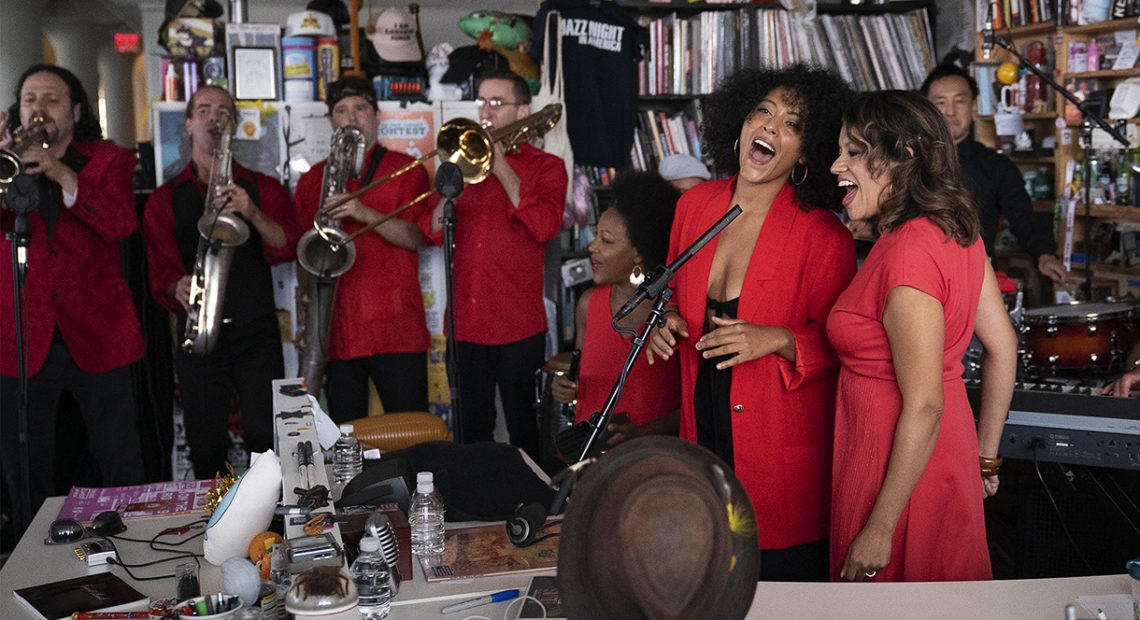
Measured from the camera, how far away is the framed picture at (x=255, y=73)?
448 cm

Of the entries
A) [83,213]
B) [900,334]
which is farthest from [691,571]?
[83,213]

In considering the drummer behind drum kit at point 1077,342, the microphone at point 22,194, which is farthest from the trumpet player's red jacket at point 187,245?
the drummer behind drum kit at point 1077,342

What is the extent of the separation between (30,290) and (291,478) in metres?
2.06

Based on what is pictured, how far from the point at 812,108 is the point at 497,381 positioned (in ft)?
6.87

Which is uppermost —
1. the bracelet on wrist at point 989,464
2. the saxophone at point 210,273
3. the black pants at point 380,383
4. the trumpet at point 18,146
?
the trumpet at point 18,146

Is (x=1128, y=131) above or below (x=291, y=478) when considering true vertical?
above

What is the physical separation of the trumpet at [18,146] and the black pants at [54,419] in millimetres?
629

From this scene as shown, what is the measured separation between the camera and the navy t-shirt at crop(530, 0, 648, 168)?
458cm

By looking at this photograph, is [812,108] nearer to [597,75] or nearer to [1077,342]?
[1077,342]

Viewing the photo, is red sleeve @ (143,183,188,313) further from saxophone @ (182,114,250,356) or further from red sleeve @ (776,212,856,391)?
red sleeve @ (776,212,856,391)

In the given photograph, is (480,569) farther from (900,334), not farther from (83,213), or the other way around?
(83,213)

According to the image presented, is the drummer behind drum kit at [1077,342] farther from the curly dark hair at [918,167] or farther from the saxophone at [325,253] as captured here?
the saxophone at [325,253]

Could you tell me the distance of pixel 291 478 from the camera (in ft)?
6.79

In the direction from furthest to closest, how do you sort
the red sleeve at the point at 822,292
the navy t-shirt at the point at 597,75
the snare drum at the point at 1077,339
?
the navy t-shirt at the point at 597,75 < the snare drum at the point at 1077,339 < the red sleeve at the point at 822,292
